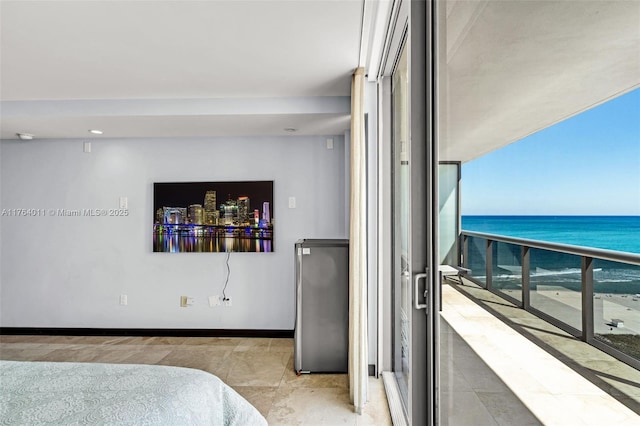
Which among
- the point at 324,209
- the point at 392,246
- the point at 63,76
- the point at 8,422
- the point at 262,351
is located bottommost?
the point at 262,351

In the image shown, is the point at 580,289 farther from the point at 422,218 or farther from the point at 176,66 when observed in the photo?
the point at 176,66

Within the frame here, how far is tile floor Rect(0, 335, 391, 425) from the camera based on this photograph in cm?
265

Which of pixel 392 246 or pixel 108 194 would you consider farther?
pixel 108 194

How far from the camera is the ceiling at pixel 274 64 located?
0.57 metres

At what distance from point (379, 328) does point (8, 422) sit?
239 cm

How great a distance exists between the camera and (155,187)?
4.40 metres

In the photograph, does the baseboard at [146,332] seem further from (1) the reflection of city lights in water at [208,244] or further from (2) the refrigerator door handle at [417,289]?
(2) the refrigerator door handle at [417,289]

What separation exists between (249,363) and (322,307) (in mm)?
905

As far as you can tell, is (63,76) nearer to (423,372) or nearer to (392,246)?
(392,246)

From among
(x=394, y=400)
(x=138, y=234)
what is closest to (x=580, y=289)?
(x=394, y=400)

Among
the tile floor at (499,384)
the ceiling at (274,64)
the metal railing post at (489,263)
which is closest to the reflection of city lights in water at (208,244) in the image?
the ceiling at (274,64)

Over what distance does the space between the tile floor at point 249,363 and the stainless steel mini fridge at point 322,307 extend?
0.15 meters

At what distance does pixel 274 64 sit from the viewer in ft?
9.02

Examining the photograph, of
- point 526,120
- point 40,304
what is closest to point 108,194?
point 40,304
